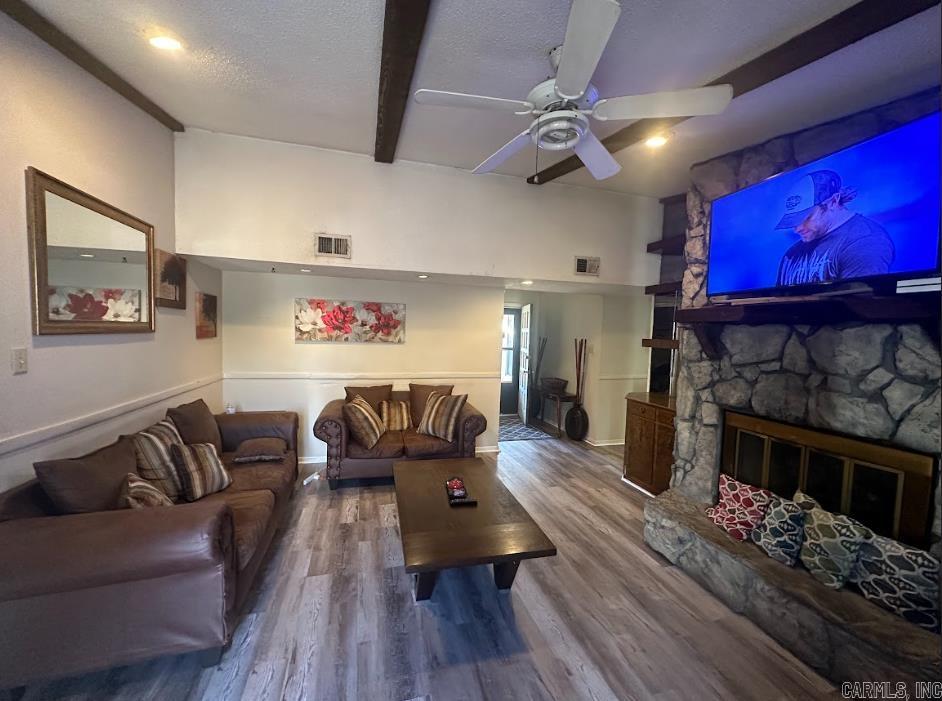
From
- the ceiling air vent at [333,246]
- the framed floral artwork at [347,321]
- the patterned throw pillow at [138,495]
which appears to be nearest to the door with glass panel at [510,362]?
the framed floral artwork at [347,321]

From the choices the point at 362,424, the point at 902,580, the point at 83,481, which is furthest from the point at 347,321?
the point at 902,580

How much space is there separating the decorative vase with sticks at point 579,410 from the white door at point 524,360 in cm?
99

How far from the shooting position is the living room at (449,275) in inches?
59.7

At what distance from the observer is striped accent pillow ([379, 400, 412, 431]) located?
151 inches

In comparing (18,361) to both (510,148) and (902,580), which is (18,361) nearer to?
(510,148)

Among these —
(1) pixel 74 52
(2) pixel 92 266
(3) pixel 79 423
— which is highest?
(1) pixel 74 52

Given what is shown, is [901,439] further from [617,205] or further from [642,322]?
[642,322]

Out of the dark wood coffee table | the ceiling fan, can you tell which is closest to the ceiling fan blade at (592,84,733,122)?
the ceiling fan

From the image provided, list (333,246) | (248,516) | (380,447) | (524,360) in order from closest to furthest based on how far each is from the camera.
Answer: (248,516)
(333,246)
(380,447)
(524,360)

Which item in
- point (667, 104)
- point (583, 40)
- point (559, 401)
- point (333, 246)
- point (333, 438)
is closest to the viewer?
point (583, 40)

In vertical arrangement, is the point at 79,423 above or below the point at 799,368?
below

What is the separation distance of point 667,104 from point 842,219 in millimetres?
1174

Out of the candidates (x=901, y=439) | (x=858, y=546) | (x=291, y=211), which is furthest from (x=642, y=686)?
(x=291, y=211)

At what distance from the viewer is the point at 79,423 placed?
190 centimetres
